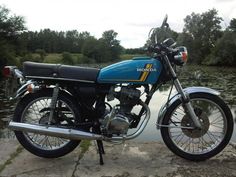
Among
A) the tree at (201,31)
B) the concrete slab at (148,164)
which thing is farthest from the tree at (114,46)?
the tree at (201,31)

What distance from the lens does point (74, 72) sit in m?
4.02

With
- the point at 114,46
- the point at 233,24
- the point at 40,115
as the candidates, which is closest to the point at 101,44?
the point at 233,24

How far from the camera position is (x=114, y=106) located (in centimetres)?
416

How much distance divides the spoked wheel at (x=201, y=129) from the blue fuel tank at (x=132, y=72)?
46 centimetres

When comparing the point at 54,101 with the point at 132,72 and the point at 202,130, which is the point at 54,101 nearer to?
the point at 132,72

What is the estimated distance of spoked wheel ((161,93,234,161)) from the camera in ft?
13.6

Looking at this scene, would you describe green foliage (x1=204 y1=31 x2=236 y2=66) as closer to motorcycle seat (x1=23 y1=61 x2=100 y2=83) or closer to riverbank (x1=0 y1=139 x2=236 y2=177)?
riverbank (x1=0 y1=139 x2=236 y2=177)

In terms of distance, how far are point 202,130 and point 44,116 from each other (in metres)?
1.82

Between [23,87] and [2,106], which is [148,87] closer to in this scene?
[23,87]

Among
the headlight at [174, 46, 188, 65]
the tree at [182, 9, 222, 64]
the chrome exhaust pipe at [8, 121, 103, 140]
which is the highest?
the tree at [182, 9, 222, 64]

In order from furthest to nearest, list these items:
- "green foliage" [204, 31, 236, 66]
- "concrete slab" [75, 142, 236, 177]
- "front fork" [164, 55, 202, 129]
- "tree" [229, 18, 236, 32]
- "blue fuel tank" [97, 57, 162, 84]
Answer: "tree" [229, 18, 236, 32] → "green foliage" [204, 31, 236, 66] → "front fork" [164, 55, 202, 129] → "blue fuel tank" [97, 57, 162, 84] → "concrete slab" [75, 142, 236, 177]

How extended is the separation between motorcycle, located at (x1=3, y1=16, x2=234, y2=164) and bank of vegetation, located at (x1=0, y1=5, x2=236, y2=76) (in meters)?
39.4

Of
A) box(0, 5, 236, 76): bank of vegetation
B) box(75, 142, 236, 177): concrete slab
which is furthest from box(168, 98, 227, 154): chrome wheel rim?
box(0, 5, 236, 76): bank of vegetation

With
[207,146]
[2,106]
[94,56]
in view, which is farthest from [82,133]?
[94,56]
